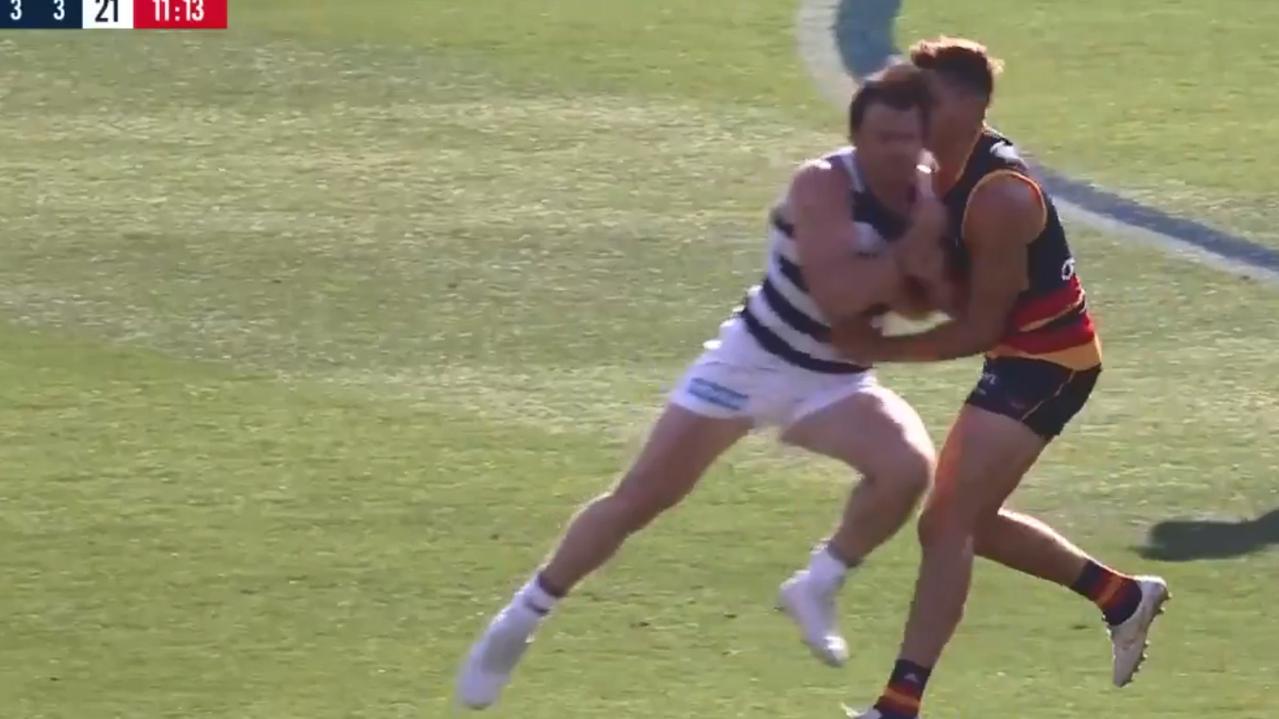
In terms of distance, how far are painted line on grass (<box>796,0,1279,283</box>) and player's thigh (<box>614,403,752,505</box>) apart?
4664 mm

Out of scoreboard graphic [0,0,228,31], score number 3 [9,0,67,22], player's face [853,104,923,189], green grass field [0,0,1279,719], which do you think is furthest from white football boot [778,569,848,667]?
score number 3 [9,0,67,22]

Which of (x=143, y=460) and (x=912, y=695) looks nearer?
(x=912, y=695)

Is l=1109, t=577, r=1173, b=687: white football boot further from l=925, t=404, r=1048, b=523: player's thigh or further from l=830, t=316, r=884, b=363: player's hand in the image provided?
l=830, t=316, r=884, b=363: player's hand

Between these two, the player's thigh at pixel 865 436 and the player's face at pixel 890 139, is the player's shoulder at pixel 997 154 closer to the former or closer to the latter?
the player's face at pixel 890 139

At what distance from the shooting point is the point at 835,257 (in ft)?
18.4

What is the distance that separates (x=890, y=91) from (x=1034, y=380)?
0.87 meters

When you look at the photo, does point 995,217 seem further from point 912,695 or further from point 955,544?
point 912,695

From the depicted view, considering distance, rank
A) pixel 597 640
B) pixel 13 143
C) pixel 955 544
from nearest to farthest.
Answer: pixel 955 544, pixel 597 640, pixel 13 143

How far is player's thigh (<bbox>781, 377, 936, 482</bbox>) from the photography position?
232 inches

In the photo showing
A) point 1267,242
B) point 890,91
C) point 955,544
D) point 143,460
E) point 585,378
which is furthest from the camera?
point 1267,242

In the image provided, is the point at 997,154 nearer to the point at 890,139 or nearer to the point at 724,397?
the point at 890,139

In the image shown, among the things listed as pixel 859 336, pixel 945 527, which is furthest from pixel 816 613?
pixel 859 336

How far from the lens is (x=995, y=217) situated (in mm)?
5691

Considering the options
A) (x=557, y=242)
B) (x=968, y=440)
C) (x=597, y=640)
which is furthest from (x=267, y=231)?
(x=968, y=440)
